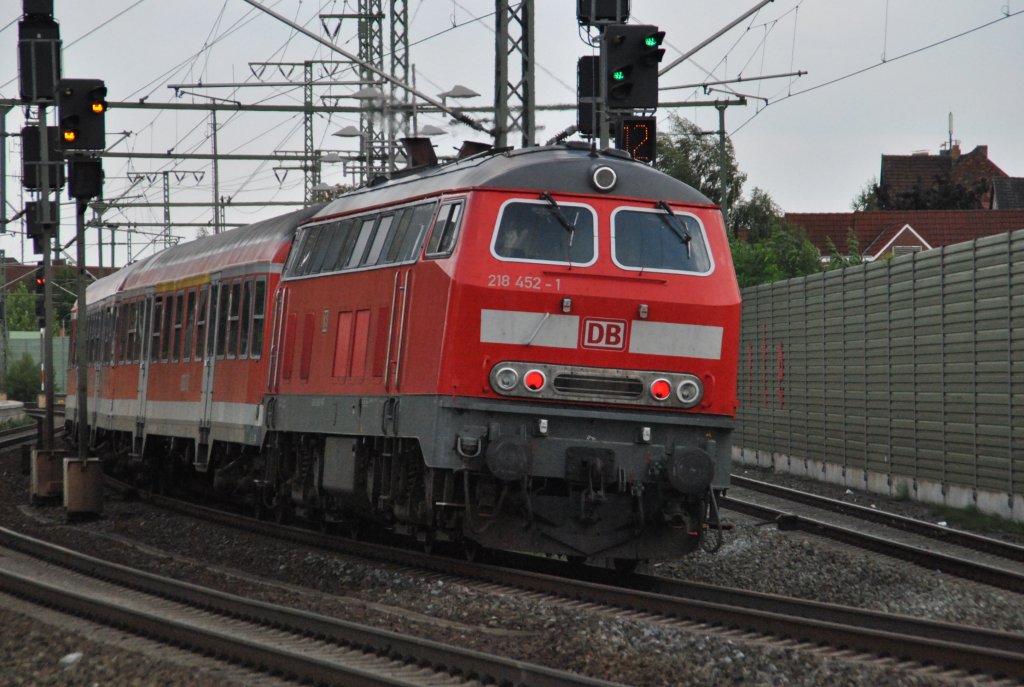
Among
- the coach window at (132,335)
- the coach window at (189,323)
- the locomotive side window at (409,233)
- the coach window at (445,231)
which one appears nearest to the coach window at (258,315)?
the coach window at (189,323)

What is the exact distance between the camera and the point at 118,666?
9531mm

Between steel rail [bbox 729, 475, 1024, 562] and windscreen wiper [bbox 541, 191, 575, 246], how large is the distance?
9.82ft

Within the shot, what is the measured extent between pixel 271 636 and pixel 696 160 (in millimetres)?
67358

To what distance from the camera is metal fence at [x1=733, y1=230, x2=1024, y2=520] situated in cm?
1858

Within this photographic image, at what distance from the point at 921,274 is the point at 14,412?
113 feet

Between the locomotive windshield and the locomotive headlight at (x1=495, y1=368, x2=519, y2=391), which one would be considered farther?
the locomotive windshield

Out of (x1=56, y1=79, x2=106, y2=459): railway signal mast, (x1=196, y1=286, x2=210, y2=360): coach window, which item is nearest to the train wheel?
(x1=196, y1=286, x2=210, y2=360): coach window

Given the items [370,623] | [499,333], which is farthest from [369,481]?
[370,623]

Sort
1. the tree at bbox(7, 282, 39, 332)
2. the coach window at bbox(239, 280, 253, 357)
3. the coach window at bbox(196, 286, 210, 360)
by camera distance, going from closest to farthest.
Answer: the coach window at bbox(239, 280, 253, 357) < the coach window at bbox(196, 286, 210, 360) < the tree at bbox(7, 282, 39, 332)

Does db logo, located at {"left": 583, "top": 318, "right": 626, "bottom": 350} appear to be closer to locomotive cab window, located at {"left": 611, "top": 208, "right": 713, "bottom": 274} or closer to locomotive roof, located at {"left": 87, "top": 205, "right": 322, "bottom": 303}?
locomotive cab window, located at {"left": 611, "top": 208, "right": 713, "bottom": 274}

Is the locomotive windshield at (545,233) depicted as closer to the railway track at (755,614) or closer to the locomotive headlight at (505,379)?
the locomotive headlight at (505,379)

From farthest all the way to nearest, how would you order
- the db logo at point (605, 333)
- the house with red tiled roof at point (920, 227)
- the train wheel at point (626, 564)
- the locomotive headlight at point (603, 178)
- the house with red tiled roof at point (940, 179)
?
the house with red tiled roof at point (940, 179) < the house with red tiled roof at point (920, 227) < the train wheel at point (626, 564) < the locomotive headlight at point (603, 178) < the db logo at point (605, 333)

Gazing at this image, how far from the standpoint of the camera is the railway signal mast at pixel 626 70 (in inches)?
714

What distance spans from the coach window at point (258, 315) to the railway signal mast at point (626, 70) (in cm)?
422
